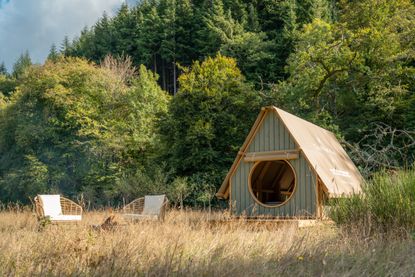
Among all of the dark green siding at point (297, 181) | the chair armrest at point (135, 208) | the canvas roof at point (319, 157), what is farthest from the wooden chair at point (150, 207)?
the dark green siding at point (297, 181)

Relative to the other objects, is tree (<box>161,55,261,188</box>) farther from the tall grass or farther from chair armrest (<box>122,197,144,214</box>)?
the tall grass

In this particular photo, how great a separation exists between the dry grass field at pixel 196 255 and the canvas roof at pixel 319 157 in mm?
3663

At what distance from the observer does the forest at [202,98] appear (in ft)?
52.5

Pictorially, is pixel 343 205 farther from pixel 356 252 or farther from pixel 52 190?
pixel 52 190

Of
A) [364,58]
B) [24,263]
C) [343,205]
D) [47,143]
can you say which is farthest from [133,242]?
[47,143]

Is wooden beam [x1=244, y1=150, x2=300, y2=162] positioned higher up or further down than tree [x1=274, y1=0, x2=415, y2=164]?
further down

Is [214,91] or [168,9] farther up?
[168,9]

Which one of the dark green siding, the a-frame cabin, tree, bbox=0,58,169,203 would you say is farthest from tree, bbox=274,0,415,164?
tree, bbox=0,58,169,203

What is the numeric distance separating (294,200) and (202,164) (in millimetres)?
8166

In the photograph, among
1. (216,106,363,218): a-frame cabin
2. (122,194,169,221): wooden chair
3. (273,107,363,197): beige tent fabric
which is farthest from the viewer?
(122,194,169,221): wooden chair

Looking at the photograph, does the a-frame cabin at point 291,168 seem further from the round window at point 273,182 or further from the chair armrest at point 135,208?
the chair armrest at point 135,208

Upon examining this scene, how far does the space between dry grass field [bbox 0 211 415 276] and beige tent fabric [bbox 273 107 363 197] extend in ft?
11.8

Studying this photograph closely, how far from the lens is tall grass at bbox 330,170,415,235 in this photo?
5105mm

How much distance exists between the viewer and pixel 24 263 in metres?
3.62
